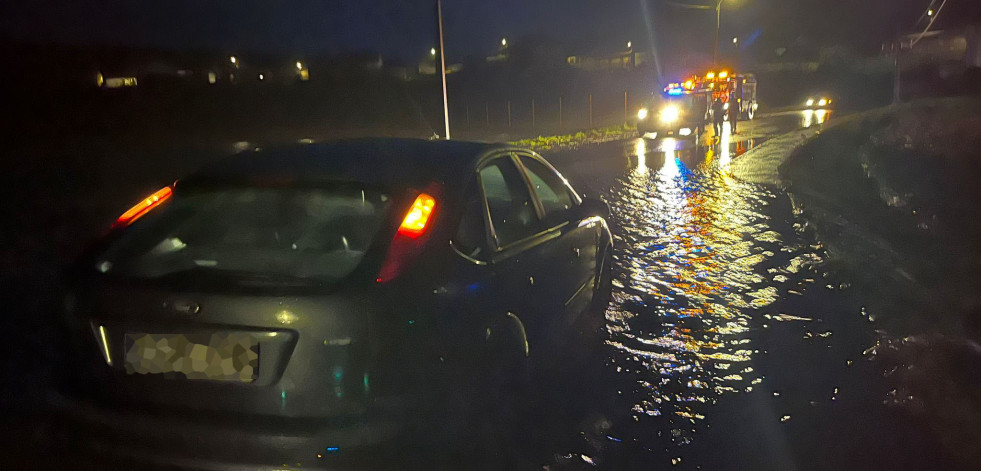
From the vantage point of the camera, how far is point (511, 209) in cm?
421

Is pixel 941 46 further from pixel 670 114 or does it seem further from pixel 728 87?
pixel 670 114

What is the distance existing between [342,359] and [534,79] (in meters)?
48.0

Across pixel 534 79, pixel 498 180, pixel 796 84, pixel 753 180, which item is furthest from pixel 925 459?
pixel 796 84

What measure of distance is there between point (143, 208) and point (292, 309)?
3.97ft

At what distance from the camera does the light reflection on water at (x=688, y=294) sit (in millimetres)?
4461

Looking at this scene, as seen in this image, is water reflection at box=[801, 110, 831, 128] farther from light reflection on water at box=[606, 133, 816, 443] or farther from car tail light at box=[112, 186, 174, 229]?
car tail light at box=[112, 186, 174, 229]

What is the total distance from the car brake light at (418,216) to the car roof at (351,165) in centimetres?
9

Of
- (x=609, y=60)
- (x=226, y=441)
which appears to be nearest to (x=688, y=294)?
(x=226, y=441)

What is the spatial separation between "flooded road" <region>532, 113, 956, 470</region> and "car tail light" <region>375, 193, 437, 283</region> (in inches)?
50.7

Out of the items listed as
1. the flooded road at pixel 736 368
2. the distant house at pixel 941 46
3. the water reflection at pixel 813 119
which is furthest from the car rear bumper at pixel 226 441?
the distant house at pixel 941 46

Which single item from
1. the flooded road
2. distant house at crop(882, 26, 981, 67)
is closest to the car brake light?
the flooded road

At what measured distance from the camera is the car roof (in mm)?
3248

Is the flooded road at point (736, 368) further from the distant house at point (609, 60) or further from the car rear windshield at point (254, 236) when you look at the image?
the distant house at point (609, 60)

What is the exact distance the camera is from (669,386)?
4.46 m
